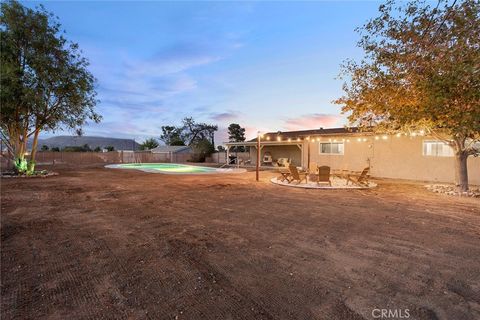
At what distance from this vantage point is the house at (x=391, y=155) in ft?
44.1

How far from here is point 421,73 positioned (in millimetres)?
9258

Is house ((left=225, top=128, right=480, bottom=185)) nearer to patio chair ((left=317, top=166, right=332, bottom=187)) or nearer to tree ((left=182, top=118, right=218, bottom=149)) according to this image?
patio chair ((left=317, top=166, right=332, bottom=187))

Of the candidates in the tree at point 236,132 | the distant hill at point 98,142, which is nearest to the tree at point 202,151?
the tree at point 236,132

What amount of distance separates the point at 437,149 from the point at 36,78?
23.3m

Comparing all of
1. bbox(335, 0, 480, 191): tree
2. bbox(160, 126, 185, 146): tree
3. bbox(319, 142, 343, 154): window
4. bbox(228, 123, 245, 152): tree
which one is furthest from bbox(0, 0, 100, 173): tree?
bbox(160, 126, 185, 146): tree

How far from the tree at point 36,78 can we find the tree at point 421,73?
54.6 ft

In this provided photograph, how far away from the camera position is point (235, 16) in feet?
49.0

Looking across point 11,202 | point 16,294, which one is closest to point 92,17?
point 11,202

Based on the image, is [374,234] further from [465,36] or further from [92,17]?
[92,17]

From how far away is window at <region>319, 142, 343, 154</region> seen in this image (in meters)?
17.8

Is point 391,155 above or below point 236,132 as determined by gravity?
below

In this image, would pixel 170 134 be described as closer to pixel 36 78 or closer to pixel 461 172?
pixel 36 78

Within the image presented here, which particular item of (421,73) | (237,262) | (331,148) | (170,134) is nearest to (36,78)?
(237,262)

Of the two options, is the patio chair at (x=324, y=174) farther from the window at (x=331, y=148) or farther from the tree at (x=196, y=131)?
the tree at (x=196, y=131)
